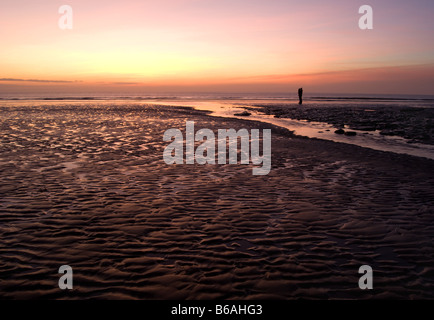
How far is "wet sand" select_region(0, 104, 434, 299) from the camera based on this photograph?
15.8 feet

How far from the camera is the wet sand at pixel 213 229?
190 inches

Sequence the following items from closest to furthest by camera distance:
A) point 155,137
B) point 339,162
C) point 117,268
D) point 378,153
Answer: point 117,268 < point 339,162 < point 378,153 < point 155,137

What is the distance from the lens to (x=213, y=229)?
22.5 feet

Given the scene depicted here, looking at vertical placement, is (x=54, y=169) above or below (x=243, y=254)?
above

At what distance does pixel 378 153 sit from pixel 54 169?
1489cm

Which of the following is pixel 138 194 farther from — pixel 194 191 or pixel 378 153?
pixel 378 153

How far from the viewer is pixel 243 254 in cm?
577

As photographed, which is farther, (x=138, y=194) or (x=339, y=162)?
(x=339, y=162)
